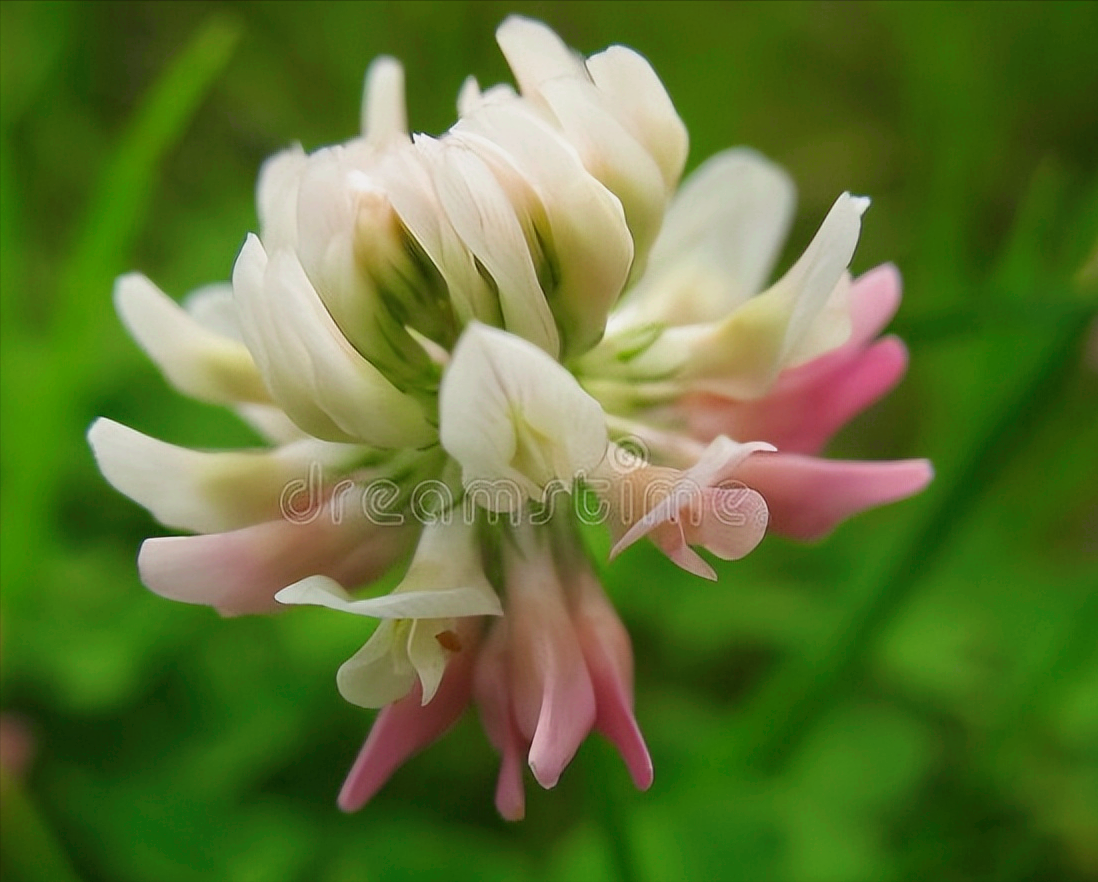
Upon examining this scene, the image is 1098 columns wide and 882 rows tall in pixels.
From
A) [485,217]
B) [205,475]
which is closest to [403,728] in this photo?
[205,475]

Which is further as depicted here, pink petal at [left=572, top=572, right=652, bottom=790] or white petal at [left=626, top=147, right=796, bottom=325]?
white petal at [left=626, top=147, right=796, bottom=325]

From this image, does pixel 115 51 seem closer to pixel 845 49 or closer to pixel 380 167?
pixel 845 49

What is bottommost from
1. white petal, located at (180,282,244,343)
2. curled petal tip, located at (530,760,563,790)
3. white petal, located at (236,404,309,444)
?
curled petal tip, located at (530,760,563,790)

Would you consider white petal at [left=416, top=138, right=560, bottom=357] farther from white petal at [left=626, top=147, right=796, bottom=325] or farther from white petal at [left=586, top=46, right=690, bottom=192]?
white petal at [left=626, top=147, right=796, bottom=325]

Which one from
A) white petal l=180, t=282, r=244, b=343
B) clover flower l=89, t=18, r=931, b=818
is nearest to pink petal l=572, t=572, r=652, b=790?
clover flower l=89, t=18, r=931, b=818

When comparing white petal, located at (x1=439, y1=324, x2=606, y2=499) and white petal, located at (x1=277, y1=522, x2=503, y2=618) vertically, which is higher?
white petal, located at (x1=439, y1=324, x2=606, y2=499)

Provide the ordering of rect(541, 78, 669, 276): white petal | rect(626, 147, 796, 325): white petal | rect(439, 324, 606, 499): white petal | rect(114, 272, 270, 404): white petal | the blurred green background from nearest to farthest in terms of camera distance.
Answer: rect(439, 324, 606, 499): white petal
rect(541, 78, 669, 276): white petal
rect(114, 272, 270, 404): white petal
rect(626, 147, 796, 325): white petal
the blurred green background

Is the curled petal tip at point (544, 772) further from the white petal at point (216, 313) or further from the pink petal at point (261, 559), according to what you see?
the white petal at point (216, 313)
